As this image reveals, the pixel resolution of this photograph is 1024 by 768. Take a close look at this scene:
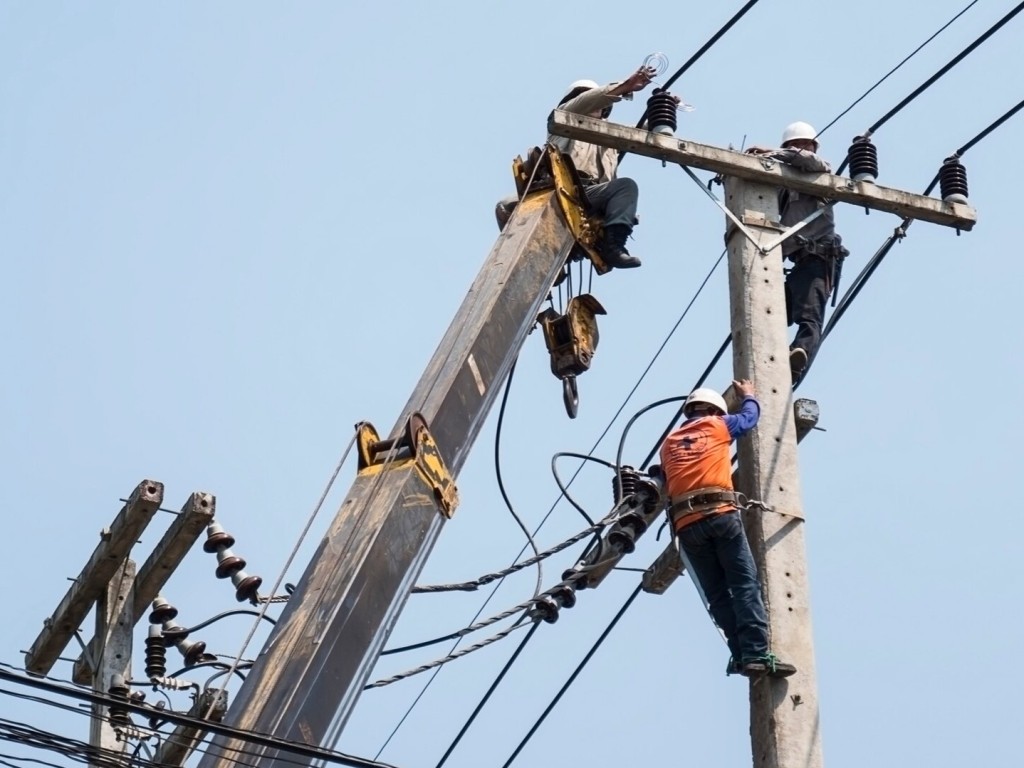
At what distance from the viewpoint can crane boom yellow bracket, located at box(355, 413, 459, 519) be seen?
9.20 metres

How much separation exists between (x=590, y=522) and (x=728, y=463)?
121 centimetres

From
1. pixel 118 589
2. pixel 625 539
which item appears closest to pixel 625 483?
pixel 625 539

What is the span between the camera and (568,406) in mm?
11922

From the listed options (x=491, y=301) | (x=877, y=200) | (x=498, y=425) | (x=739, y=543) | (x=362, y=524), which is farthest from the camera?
(x=498, y=425)

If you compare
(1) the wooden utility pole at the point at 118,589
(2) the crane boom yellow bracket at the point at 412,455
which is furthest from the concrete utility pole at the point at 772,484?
(1) the wooden utility pole at the point at 118,589

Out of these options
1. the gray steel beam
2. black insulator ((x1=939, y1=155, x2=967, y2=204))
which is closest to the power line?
the gray steel beam

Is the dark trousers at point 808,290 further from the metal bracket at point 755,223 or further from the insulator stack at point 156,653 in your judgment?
the insulator stack at point 156,653

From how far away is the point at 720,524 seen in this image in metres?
9.66

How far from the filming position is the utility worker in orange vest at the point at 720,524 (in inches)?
368

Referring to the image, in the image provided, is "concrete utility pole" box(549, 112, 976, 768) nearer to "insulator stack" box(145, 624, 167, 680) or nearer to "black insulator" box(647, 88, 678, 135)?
"black insulator" box(647, 88, 678, 135)

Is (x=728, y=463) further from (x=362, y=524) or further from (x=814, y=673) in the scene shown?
(x=362, y=524)

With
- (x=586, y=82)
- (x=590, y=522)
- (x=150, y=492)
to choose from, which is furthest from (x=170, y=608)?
(x=586, y=82)

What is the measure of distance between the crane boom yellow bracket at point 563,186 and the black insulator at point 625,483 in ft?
4.44

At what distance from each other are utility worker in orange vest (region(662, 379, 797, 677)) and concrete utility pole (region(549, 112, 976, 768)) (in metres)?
0.09
